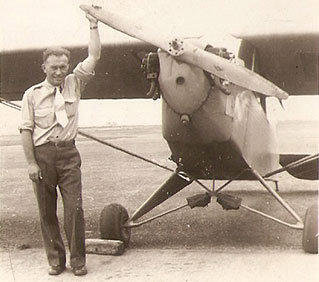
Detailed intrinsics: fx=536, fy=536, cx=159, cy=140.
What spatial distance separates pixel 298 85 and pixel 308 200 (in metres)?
1.89

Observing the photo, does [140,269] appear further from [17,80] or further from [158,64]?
[17,80]

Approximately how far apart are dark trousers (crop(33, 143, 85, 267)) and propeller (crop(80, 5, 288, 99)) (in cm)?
96

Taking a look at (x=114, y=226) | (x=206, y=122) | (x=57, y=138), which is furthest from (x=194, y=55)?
(x=114, y=226)

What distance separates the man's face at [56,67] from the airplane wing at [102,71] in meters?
1.99

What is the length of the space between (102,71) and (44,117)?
9.53 feet

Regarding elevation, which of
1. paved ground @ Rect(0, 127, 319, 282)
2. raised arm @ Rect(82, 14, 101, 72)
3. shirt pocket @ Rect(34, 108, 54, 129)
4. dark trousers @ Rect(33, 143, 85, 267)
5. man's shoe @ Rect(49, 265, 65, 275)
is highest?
raised arm @ Rect(82, 14, 101, 72)

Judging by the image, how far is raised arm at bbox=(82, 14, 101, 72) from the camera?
3713mm

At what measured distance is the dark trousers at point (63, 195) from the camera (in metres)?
3.75

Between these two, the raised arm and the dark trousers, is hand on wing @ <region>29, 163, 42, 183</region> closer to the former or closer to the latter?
the dark trousers

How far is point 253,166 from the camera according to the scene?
17.3 feet

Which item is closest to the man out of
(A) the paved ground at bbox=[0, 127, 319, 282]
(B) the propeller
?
(B) the propeller

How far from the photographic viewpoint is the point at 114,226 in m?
4.96

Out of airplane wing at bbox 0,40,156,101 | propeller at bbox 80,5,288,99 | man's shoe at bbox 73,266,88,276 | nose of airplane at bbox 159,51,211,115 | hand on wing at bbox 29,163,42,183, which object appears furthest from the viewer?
airplane wing at bbox 0,40,156,101

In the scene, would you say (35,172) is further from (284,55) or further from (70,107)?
(284,55)
